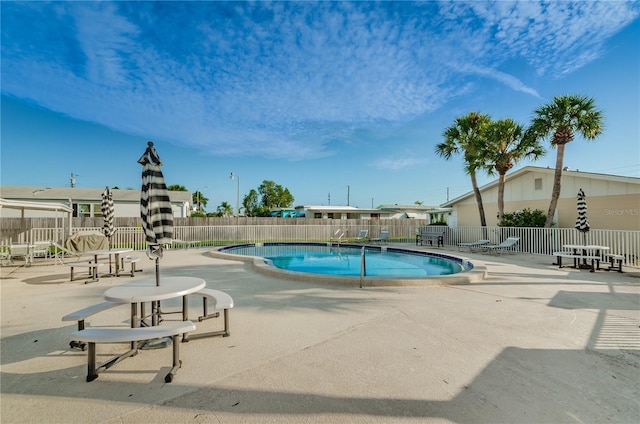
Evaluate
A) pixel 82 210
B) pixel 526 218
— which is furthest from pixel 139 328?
pixel 82 210

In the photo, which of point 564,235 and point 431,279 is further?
point 564,235

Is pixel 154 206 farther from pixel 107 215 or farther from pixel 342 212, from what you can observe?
pixel 342 212

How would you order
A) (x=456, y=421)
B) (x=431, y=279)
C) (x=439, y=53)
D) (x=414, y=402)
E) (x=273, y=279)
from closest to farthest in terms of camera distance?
(x=456, y=421)
(x=414, y=402)
(x=431, y=279)
(x=273, y=279)
(x=439, y=53)

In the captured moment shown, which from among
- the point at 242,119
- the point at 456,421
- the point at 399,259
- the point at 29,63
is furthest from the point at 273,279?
the point at 242,119

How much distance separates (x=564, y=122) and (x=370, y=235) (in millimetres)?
13354

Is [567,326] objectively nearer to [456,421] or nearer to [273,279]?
[456,421]

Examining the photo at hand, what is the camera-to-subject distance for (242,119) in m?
19.0

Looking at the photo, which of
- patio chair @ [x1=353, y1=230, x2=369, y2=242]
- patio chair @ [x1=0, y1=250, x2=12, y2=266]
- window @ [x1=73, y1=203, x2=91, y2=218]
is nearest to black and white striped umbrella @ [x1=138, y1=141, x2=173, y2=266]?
patio chair @ [x1=0, y1=250, x2=12, y2=266]

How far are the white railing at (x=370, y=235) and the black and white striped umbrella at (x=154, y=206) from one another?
926cm

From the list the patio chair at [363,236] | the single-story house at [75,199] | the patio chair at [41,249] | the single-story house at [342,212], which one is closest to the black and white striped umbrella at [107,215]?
the patio chair at [41,249]

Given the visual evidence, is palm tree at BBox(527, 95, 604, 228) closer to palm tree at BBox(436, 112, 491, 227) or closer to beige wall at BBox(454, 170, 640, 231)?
beige wall at BBox(454, 170, 640, 231)

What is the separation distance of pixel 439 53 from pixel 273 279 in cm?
1104

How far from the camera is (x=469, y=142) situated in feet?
59.5

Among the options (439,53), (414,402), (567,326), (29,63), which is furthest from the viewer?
(439,53)
